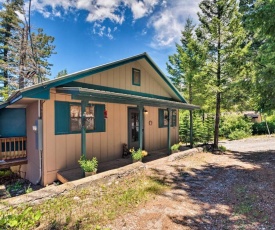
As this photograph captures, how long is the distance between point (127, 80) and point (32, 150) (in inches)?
194

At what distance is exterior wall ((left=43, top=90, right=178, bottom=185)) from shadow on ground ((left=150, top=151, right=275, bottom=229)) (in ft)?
7.36

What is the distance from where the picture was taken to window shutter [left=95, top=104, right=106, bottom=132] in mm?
7293

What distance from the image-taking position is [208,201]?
14.9 ft

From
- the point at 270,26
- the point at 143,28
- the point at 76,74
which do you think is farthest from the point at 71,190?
the point at 143,28

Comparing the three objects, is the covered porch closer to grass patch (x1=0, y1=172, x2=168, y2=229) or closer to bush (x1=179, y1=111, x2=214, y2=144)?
grass patch (x1=0, y1=172, x2=168, y2=229)

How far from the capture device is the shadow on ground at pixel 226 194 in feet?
11.8

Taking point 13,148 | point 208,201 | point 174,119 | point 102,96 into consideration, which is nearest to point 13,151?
point 13,148

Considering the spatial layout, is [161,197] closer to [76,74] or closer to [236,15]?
[76,74]

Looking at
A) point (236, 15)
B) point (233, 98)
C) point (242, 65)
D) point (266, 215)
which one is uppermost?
point (236, 15)

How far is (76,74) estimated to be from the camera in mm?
6340

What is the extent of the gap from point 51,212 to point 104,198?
1.23 meters

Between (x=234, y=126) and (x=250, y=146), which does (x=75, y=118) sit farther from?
(x=234, y=126)

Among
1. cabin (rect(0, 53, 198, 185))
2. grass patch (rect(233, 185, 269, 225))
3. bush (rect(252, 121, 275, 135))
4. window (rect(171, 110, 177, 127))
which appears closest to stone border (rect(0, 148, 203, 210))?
cabin (rect(0, 53, 198, 185))

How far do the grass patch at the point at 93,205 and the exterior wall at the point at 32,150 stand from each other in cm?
251
